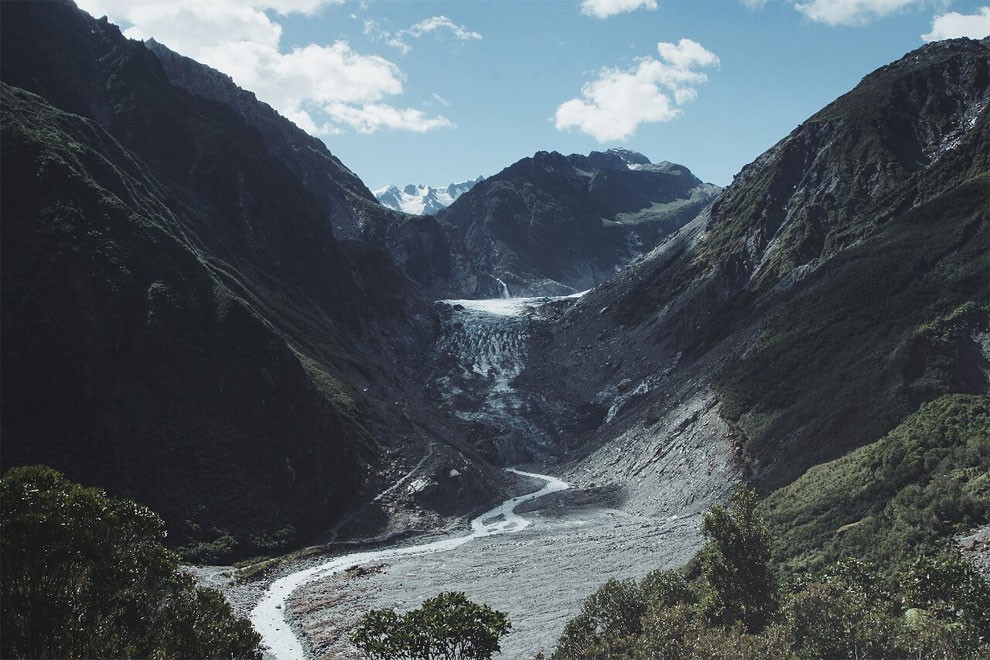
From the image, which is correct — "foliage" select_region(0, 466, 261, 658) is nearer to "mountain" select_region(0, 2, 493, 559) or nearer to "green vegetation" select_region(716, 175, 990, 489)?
"mountain" select_region(0, 2, 493, 559)

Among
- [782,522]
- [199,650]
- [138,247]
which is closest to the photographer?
[199,650]

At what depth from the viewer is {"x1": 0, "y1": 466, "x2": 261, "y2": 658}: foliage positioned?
75.3ft

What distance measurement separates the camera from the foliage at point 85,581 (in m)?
23.0

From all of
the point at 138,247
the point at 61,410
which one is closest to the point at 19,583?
the point at 61,410

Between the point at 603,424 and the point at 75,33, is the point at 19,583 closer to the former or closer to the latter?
the point at 603,424

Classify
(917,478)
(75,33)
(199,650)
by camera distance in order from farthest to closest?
(75,33) < (917,478) < (199,650)

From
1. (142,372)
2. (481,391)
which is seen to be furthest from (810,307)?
(142,372)

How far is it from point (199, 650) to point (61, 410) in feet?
193

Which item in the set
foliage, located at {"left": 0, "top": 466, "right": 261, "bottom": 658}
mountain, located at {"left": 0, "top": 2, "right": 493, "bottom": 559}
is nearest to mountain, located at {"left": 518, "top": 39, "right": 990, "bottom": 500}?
mountain, located at {"left": 0, "top": 2, "right": 493, "bottom": 559}

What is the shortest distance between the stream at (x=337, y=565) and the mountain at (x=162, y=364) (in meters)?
7.11

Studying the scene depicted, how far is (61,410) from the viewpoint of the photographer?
76.7 meters

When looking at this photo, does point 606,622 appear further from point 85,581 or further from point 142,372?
point 142,372

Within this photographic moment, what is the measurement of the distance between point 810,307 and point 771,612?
262 ft

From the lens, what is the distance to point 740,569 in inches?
1594
